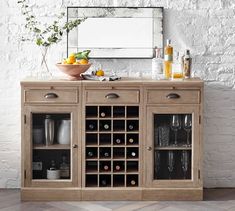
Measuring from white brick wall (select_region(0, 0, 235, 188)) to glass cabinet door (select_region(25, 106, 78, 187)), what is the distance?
1.54 feet

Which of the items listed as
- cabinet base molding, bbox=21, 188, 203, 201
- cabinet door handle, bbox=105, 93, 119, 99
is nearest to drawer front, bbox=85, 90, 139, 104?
cabinet door handle, bbox=105, 93, 119, 99

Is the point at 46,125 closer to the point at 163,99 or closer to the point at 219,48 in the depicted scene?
the point at 163,99

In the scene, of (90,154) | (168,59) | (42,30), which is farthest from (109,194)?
(42,30)

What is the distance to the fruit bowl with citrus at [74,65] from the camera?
5.14 meters

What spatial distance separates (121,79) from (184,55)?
574mm

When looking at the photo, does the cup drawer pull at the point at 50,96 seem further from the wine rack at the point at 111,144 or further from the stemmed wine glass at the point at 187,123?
the stemmed wine glass at the point at 187,123

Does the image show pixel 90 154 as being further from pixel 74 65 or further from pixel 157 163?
pixel 74 65

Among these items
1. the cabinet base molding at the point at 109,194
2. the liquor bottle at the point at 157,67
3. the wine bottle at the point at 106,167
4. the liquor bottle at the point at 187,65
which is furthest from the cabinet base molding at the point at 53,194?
the liquor bottle at the point at 187,65

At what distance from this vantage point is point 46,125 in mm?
5191

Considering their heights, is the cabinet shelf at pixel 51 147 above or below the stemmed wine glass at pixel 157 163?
above

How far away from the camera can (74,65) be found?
5129 mm

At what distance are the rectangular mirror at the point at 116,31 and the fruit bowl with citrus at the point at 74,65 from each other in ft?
0.72

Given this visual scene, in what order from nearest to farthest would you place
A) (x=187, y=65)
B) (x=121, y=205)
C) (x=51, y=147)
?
(x=121, y=205), (x=51, y=147), (x=187, y=65)

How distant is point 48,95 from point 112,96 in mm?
501
